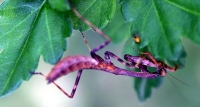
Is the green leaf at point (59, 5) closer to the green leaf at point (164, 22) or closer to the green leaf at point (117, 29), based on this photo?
the green leaf at point (164, 22)

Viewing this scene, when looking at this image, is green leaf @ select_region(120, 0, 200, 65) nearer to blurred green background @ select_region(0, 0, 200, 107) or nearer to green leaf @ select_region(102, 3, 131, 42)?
green leaf @ select_region(102, 3, 131, 42)

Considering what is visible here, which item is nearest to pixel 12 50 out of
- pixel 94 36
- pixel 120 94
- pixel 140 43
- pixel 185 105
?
pixel 140 43

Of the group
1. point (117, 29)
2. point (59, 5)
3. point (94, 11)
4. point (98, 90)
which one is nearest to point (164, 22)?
point (94, 11)

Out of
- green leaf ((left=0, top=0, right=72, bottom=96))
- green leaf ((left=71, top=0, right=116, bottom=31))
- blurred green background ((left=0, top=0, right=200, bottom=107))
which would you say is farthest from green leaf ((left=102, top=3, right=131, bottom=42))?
blurred green background ((left=0, top=0, right=200, bottom=107))

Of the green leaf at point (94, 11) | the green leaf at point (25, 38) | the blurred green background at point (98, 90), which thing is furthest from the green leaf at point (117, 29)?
the blurred green background at point (98, 90)

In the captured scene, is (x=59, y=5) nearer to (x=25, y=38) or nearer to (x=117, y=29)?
(x=25, y=38)

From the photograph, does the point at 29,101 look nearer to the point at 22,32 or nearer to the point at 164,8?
the point at 22,32
